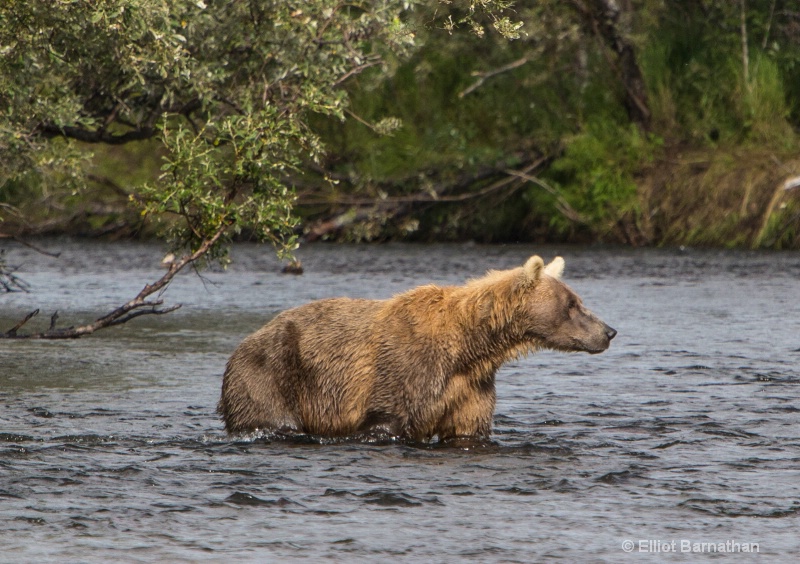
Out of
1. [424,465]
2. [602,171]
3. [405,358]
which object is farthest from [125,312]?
[602,171]

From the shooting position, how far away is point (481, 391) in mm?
9336

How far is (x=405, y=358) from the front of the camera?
9.18m

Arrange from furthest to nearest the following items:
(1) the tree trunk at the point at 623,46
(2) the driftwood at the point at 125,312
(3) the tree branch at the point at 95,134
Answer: (1) the tree trunk at the point at 623,46 → (3) the tree branch at the point at 95,134 → (2) the driftwood at the point at 125,312

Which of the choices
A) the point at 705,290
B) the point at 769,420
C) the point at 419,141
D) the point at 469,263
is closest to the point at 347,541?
the point at 769,420

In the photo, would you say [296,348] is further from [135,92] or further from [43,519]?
[135,92]

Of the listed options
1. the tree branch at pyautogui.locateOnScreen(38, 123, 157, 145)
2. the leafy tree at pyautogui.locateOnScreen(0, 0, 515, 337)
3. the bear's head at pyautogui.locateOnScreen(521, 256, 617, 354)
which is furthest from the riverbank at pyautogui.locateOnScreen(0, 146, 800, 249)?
the bear's head at pyautogui.locateOnScreen(521, 256, 617, 354)

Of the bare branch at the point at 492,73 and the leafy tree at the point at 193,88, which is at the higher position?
the bare branch at the point at 492,73

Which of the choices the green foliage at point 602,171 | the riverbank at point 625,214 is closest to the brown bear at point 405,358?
the riverbank at point 625,214

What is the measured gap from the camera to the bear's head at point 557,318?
30.7ft

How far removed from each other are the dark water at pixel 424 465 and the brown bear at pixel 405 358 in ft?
0.77

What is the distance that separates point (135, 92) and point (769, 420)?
306 inches

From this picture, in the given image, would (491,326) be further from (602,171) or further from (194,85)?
(602,171)

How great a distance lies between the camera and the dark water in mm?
6965

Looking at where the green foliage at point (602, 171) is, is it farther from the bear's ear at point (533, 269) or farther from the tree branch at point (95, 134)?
the bear's ear at point (533, 269)
